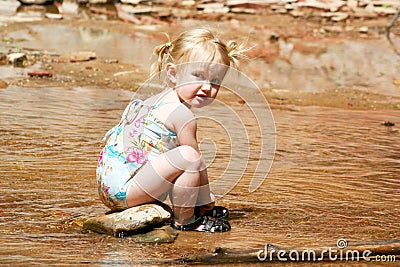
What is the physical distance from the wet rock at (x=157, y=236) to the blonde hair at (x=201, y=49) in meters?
0.84

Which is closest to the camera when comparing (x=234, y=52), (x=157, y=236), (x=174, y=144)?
(x=157, y=236)

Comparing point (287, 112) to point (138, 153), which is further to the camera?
point (287, 112)

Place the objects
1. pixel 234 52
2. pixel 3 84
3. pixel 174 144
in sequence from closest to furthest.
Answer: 1. pixel 174 144
2. pixel 234 52
3. pixel 3 84

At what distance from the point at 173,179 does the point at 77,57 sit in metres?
6.27

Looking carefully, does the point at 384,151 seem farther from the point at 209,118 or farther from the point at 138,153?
the point at 138,153

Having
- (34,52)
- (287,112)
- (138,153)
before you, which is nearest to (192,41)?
(138,153)

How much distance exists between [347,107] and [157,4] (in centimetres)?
746

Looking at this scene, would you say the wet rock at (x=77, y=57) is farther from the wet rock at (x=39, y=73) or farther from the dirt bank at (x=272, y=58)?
the wet rock at (x=39, y=73)

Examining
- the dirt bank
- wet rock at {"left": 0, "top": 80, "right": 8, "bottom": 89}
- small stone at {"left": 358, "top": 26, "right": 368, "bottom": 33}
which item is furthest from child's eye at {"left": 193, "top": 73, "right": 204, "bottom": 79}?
small stone at {"left": 358, "top": 26, "right": 368, "bottom": 33}

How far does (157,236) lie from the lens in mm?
3498

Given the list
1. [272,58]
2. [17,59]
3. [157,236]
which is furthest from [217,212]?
[272,58]

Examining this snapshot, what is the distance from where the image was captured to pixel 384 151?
5.97 m

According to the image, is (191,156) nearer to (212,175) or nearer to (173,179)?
(173,179)

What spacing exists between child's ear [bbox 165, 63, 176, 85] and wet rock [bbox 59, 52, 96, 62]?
232 inches
